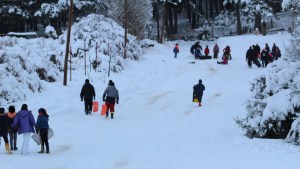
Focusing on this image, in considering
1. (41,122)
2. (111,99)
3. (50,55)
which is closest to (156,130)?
(111,99)

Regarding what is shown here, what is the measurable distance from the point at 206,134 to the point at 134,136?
253cm

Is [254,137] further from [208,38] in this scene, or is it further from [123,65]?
[208,38]

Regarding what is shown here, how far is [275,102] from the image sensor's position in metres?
14.5

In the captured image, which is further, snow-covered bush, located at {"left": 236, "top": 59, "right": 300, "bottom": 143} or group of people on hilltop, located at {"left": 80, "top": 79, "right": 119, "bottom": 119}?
group of people on hilltop, located at {"left": 80, "top": 79, "right": 119, "bottom": 119}

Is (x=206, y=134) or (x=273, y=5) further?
(x=273, y=5)

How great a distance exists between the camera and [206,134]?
16.8 metres

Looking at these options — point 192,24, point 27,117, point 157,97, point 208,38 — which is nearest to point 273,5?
point 208,38

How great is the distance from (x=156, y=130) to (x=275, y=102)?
494cm

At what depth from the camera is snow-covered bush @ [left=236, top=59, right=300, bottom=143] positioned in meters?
14.3

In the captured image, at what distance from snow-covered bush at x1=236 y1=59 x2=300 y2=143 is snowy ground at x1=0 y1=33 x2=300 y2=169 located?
0.62 meters

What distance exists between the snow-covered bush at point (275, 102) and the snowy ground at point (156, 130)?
0.62m

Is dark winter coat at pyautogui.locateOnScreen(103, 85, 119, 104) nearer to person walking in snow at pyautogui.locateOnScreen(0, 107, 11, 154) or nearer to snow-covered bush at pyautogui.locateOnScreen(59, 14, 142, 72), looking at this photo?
person walking in snow at pyautogui.locateOnScreen(0, 107, 11, 154)

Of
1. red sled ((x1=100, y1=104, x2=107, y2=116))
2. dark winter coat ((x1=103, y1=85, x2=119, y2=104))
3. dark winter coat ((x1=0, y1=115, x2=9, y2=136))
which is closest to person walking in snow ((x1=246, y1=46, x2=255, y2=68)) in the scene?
dark winter coat ((x1=103, y1=85, x2=119, y2=104))

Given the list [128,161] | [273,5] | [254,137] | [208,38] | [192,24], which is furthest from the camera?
[192,24]
